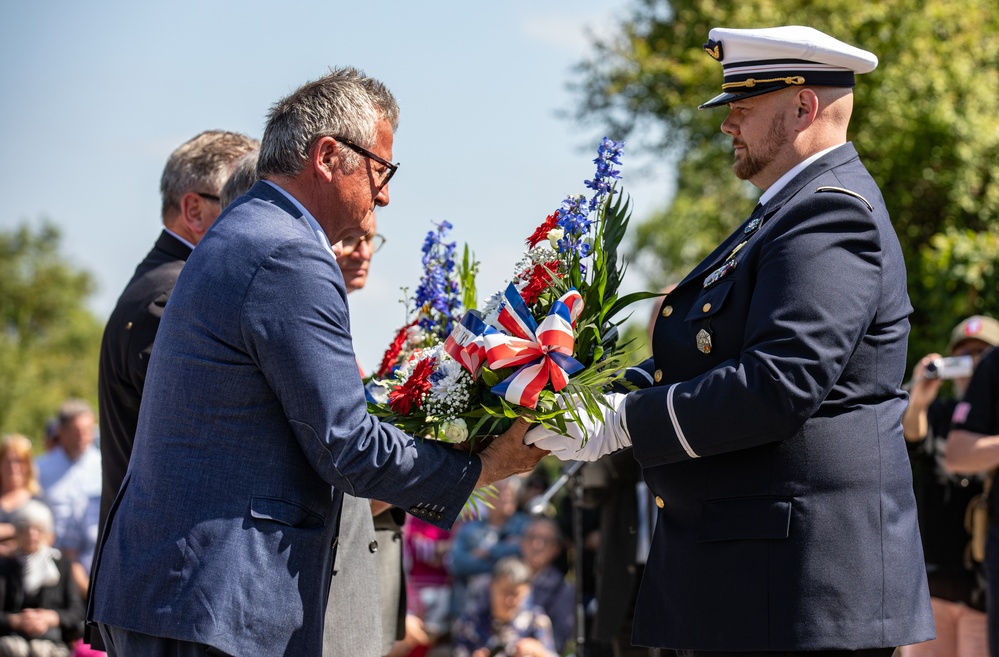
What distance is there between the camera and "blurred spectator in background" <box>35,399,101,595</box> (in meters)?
9.24

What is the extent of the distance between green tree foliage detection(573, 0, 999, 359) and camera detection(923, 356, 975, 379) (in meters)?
2.47

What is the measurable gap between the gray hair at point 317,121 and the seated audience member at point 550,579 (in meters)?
6.03

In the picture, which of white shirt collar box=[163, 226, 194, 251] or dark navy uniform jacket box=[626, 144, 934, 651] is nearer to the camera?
dark navy uniform jacket box=[626, 144, 934, 651]

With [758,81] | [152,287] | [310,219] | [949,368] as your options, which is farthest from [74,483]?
[758,81]

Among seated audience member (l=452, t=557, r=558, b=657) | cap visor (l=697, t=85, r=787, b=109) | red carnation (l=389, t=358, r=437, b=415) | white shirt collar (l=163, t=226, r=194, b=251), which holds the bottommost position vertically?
seated audience member (l=452, t=557, r=558, b=657)

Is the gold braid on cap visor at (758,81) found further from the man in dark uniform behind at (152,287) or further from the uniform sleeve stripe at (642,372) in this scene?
the man in dark uniform behind at (152,287)

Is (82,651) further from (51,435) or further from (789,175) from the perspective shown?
(789,175)

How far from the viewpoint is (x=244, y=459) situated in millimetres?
2668

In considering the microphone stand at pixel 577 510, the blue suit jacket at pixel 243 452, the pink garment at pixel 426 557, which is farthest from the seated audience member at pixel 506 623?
the blue suit jacket at pixel 243 452

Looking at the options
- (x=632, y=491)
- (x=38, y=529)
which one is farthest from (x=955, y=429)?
(x=38, y=529)

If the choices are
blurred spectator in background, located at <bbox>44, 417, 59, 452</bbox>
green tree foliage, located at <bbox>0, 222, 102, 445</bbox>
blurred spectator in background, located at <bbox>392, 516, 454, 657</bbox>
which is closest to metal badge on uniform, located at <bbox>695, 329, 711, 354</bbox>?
blurred spectator in background, located at <bbox>392, 516, 454, 657</bbox>

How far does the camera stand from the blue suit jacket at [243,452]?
2607mm

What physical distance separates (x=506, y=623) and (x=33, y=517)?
3418 mm

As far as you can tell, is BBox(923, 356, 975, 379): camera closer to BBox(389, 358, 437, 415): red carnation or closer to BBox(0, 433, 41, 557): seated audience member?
BBox(389, 358, 437, 415): red carnation
